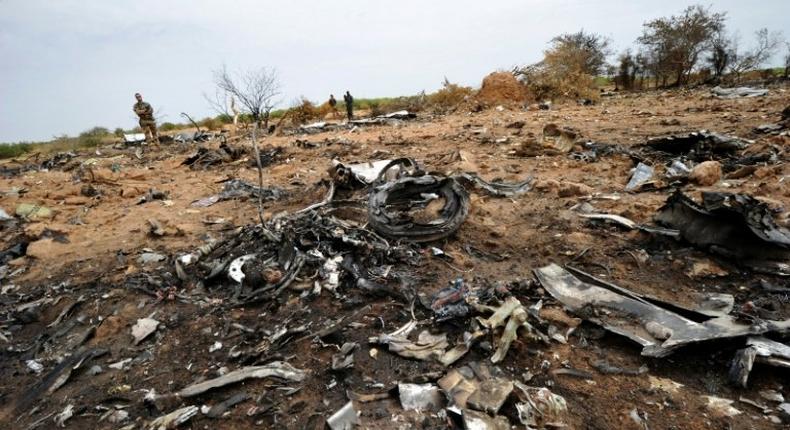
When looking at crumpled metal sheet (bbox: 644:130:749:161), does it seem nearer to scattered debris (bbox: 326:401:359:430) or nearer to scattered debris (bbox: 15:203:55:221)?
scattered debris (bbox: 326:401:359:430)

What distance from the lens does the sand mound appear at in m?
14.9

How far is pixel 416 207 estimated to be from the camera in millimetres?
4887

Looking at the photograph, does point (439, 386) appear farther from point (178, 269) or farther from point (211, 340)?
point (178, 269)

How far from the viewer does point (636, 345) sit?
2457 mm

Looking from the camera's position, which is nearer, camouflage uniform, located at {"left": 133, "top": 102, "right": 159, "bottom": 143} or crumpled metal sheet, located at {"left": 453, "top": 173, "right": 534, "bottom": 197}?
crumpled metal sheet, located at {"left": 453, "top": 173, "right": 534, "bottom": 197}

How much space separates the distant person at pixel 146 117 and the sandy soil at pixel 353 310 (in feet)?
23.1

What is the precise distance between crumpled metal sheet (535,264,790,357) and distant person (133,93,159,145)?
540 inches

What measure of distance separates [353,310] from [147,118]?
13521 mm

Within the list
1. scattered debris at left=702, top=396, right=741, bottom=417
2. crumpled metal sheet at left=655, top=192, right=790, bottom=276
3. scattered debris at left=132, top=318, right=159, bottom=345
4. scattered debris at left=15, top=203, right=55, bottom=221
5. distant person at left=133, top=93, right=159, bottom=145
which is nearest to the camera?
scattered debris at left=702, top=396, right=741, bottom=417

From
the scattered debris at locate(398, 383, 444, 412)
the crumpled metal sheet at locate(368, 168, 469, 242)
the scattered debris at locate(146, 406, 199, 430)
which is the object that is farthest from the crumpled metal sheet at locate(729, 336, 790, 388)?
the scattered debris at locate(146, 406, 199, 430)

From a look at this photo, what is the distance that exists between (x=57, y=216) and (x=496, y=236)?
263 inches

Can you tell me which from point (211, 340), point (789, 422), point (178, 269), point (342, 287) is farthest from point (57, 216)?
point (789, 422)

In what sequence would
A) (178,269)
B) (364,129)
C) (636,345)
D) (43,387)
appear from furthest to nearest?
(364,129) → (178,269) → (43,387) → (636,345)

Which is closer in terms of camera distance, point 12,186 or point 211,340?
point 211,340
